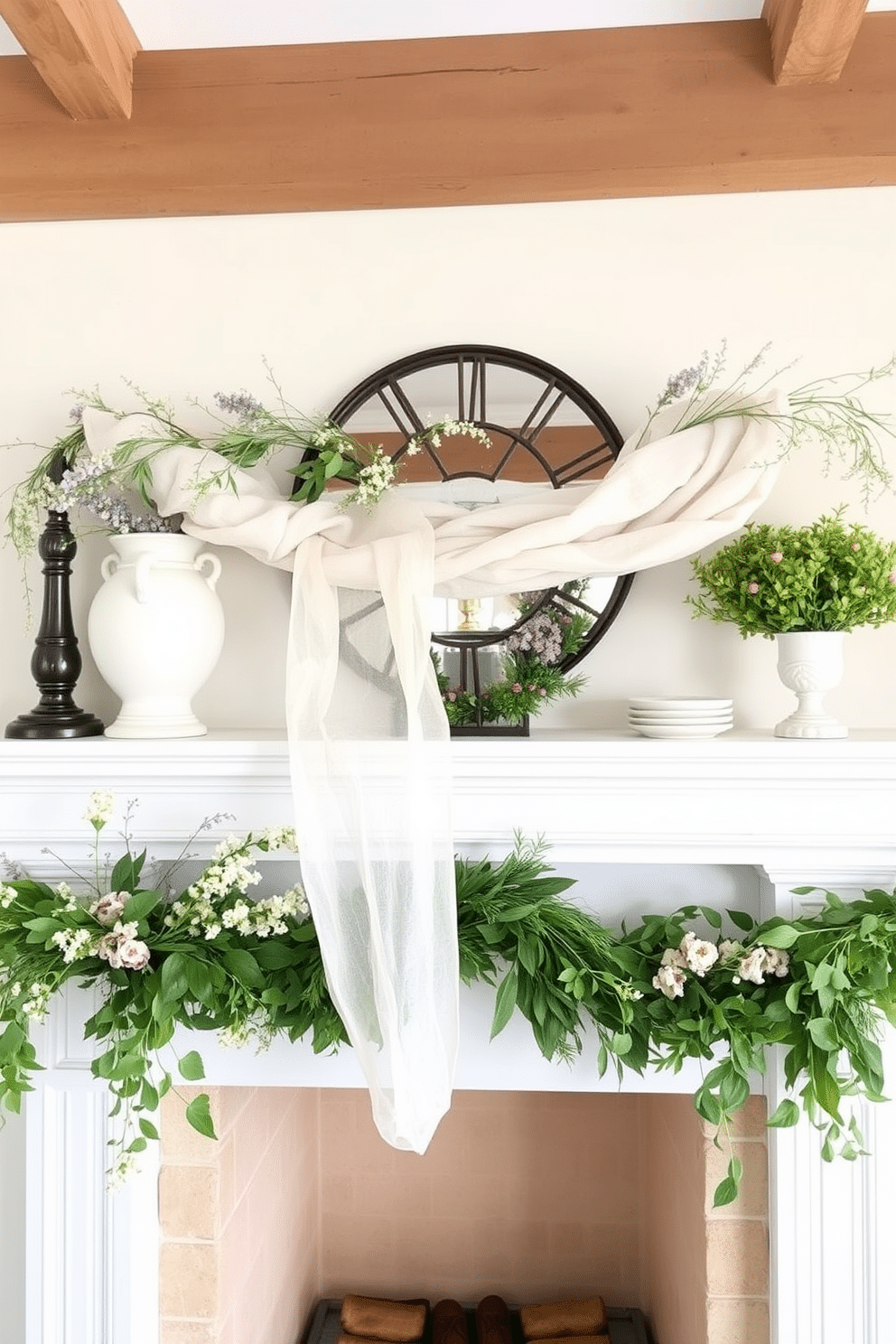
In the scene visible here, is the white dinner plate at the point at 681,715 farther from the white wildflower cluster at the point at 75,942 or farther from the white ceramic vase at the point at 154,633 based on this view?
the white wildflower cluster at the point at 75,942

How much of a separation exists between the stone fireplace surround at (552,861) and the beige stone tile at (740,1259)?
4 centimetres

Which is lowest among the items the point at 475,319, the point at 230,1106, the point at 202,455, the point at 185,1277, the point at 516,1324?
the point at 516,1324

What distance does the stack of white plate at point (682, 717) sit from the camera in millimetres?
1357

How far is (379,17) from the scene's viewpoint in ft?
5.08

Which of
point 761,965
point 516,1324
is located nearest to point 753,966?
point 761,965

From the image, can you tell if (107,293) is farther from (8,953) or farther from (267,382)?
(8,953)

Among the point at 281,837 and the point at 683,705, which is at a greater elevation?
the point at 683,705

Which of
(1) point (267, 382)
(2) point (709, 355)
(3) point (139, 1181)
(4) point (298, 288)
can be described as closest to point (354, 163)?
(4) point (298, 288)

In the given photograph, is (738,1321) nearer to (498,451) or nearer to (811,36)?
(498,451)

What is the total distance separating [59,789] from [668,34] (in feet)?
4.91

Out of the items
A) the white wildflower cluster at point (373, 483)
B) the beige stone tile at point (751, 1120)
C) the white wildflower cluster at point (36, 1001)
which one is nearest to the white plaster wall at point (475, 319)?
the white wildflower cluster at point (373, 483)

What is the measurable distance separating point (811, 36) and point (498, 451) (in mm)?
738

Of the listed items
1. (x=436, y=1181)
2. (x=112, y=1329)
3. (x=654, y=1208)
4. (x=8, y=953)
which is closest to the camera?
(x=8, y=953)

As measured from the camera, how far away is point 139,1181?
1.49 metres
